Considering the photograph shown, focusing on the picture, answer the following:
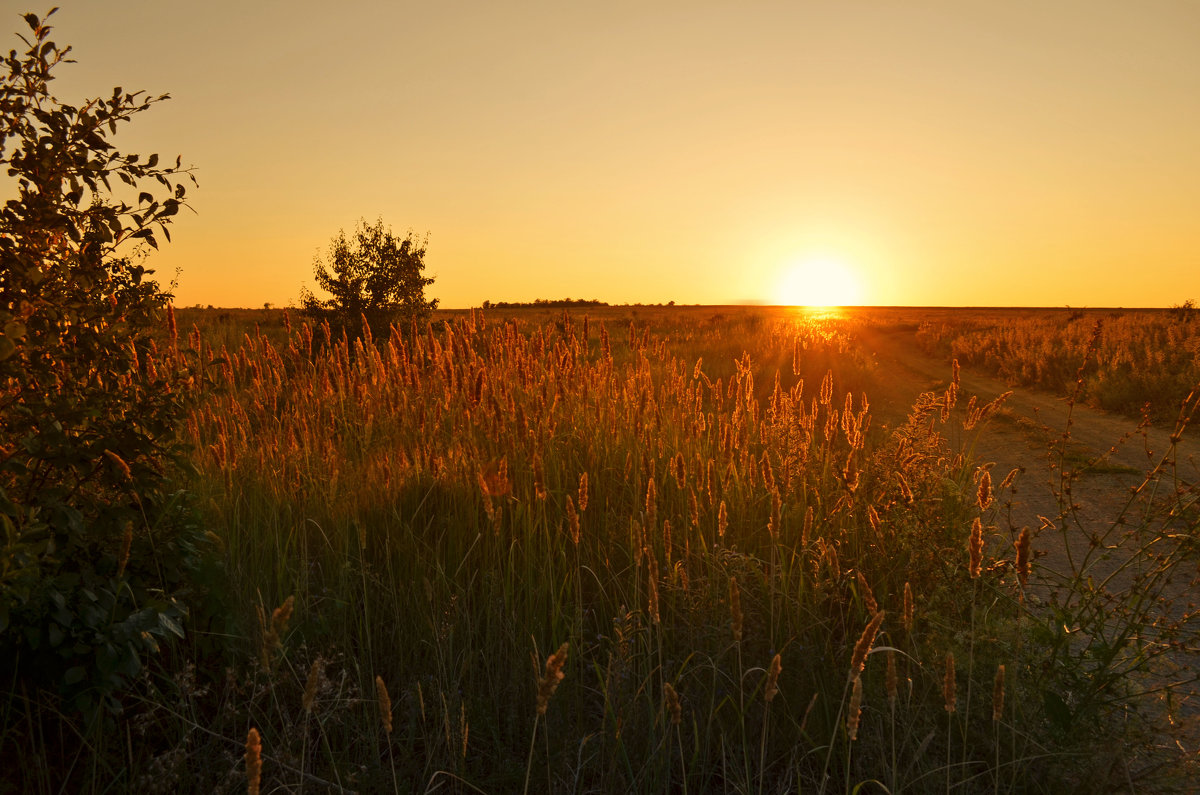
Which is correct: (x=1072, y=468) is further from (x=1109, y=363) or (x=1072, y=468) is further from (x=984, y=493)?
(x=1109, y=363)

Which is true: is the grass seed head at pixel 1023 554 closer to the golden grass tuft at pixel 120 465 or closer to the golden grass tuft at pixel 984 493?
the golden grass tuft at pixel 984 493

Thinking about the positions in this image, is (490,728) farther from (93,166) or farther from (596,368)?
(596,368)

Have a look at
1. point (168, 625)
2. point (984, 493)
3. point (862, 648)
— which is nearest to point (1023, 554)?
point (984, 493)

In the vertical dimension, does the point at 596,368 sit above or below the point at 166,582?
above

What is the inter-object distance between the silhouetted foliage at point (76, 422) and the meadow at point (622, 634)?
220mm

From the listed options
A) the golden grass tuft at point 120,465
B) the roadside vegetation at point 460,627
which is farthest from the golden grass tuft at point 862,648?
the golden grass tuft at point 120,465

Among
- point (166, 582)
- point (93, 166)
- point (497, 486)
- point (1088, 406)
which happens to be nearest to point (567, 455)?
point (497, 486)

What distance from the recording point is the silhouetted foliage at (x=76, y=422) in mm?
2262

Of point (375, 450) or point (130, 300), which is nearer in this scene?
point (130, 300)

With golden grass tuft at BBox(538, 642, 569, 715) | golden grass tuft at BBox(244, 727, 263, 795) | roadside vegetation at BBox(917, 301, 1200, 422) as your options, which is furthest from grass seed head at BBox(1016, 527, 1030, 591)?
roadside vegetation at BBox(917, 301, 1200, 422)

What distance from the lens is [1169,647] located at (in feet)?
8.23

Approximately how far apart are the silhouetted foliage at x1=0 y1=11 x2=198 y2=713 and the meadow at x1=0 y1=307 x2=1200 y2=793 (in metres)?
0.22

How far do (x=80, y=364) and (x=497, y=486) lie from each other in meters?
1.71

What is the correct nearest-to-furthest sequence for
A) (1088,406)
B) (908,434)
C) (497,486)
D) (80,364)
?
(80,364) < (497,486) < (908,434) < (1088,406)
